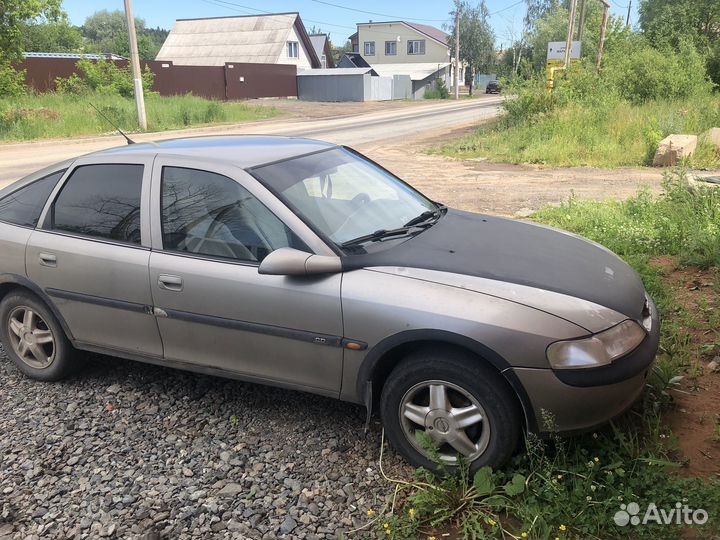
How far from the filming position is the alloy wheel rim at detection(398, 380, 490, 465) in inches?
110

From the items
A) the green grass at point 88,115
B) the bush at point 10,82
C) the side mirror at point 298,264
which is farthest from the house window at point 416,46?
the side mirror at point 298,264

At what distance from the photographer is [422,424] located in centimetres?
290

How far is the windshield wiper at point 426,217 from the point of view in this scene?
3680 mm

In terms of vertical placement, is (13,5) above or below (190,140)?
above

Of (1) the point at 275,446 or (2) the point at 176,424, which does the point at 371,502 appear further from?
(2) the point at 176,424

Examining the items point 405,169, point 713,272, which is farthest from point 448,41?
point 713,272

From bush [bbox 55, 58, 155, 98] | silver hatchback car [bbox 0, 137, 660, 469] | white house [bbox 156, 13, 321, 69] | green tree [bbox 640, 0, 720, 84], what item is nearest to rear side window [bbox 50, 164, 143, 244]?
silver hatchback car [bbox 0, 137, 660, 469]

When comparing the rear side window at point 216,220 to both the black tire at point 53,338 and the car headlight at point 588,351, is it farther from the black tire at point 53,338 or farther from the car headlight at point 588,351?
the car headlight at point 588,351

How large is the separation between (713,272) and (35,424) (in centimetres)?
518

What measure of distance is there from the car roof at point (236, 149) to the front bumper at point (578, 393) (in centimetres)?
195

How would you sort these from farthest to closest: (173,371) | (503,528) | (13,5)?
(13,5)
(173,371)
(503,528)

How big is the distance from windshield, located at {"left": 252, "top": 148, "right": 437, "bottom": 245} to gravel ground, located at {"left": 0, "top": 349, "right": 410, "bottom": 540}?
3.73ft

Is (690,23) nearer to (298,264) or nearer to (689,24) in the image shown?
(689,24)

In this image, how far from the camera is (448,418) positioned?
282cm
